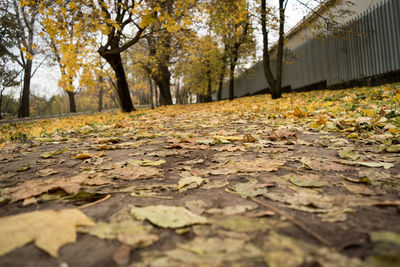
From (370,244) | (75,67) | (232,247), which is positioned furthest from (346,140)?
(75,67)

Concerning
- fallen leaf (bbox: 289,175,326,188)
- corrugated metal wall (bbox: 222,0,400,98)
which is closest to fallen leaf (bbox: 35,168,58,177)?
fallen leaf (bbox: 289,175,326,188)

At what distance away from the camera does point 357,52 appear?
32.0ft

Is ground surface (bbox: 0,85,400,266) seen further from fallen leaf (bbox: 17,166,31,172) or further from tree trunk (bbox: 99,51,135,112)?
tree trunk (bbox: 99,51,135,112)

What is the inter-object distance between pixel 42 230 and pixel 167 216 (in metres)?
0.40

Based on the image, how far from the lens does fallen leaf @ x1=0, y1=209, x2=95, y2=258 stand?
0.69 meters

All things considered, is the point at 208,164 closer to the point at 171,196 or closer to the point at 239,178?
the point at 239,178

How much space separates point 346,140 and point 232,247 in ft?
6.68

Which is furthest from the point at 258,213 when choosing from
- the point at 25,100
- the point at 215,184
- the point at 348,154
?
the point at 25,100

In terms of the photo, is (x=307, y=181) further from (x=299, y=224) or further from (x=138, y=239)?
(x=138, y=239)

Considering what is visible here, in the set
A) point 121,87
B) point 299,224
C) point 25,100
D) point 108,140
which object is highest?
point 25,100

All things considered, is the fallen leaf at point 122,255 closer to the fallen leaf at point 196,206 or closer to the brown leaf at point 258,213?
the fallen leaf at point 196,206

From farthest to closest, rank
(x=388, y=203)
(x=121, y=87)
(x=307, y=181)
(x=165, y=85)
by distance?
(x=165, y=85) < (x=121, y=87) < (x=307, y=181) < (x=388, y=203)

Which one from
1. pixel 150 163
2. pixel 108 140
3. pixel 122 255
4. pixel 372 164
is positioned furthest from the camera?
pixel 108 140

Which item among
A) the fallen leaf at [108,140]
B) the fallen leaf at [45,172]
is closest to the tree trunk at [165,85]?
the fallen leaf at [108,140]
